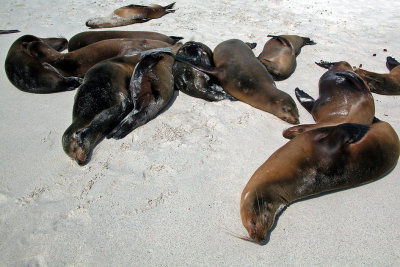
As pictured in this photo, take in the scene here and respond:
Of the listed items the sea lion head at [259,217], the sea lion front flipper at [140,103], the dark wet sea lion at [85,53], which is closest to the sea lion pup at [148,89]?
the sea lion front flipper at [140,103]

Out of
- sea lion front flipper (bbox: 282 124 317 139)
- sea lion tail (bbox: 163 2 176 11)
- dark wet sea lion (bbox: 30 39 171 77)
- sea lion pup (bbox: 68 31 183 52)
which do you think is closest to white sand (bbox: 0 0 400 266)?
sea lion front flipper (bbox: 282 124 317 139)

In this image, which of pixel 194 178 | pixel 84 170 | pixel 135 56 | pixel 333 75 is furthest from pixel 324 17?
pixel 84 170

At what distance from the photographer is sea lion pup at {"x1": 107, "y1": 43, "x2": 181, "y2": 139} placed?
3512 millimetres

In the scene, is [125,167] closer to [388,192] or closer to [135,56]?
[135,56]

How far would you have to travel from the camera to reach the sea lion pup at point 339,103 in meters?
3.39

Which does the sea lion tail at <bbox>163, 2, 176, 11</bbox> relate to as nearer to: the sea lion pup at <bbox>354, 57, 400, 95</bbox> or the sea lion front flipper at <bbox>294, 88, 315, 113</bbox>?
the sea lion front flipper at <bbox>294, 88, 315, 113</bbox>

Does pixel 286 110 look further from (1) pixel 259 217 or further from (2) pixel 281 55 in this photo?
(1) pixel 259 217

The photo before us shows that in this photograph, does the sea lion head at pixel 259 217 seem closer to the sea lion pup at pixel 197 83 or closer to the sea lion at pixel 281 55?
the sea lion pup at pixel 197 83

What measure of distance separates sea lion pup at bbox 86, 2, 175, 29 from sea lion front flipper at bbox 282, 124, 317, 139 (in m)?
4.84

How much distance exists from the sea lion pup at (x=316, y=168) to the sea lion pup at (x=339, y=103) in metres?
0.45

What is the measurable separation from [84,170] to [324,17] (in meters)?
6.59

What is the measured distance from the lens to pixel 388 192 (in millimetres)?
2797

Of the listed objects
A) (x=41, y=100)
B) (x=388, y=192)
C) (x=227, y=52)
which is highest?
(x=227, y=52)

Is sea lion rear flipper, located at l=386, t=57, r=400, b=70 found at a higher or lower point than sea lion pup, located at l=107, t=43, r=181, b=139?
higher
